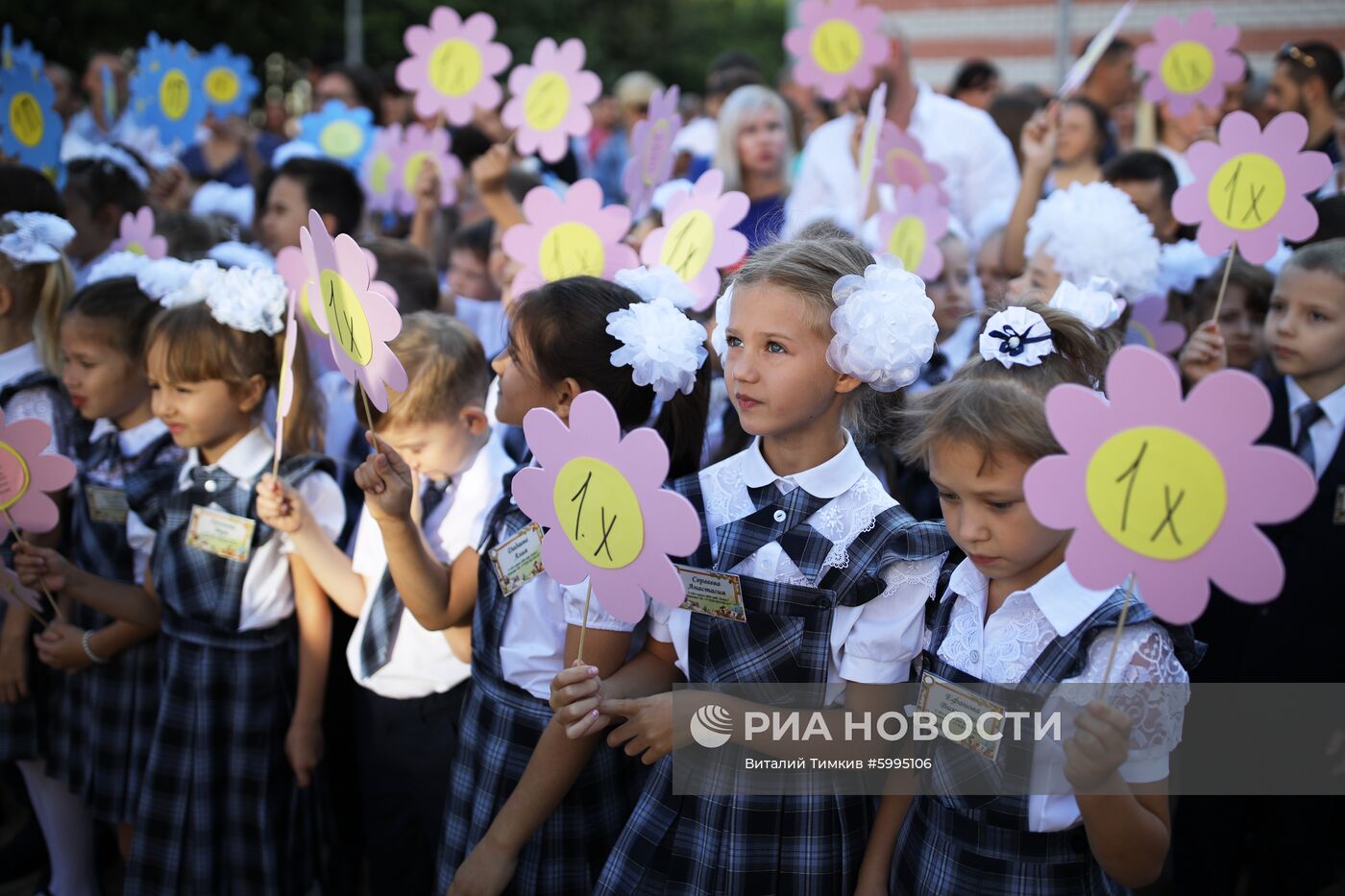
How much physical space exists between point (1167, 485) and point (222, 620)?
203 cm

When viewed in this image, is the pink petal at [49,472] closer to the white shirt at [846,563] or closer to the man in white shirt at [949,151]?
the white shirt at [846,563]

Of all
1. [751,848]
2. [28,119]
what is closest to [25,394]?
[28,119]

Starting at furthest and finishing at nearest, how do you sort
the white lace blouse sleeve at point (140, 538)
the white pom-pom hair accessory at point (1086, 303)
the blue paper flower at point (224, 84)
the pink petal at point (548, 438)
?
the blue paper flower at point (224, 84), the white lace blouse sleeve at point (140, 538), the white pom-pom hair accessory at point (1086, 303), the pink petal at point (548, 438)

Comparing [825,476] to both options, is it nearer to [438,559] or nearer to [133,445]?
[438,559]

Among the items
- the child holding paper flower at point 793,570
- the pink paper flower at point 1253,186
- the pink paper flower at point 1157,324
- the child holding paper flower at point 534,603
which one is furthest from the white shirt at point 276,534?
the pink paper flower at point 1157,324

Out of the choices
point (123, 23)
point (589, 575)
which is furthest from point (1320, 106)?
point (123, 23)

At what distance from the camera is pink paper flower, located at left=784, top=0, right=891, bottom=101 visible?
173 inches

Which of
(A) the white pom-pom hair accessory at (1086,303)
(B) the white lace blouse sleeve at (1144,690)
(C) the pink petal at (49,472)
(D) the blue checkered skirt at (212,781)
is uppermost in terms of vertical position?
A: (A) the white pom-pom hair accessory at (1086,303)

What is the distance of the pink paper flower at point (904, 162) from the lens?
3.93m

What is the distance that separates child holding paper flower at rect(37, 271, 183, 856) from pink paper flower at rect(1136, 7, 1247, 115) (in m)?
3.35

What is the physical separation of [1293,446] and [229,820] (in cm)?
267

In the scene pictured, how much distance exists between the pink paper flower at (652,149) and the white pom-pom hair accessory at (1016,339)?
198 centimetres

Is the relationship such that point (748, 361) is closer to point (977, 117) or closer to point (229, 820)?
point (229, 820)

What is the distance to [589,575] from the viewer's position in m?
1.83
